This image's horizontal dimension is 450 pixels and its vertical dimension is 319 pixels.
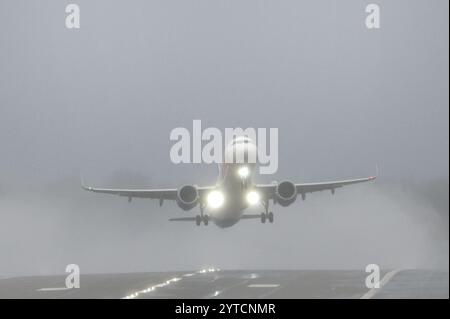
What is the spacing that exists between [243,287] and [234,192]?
11.0m

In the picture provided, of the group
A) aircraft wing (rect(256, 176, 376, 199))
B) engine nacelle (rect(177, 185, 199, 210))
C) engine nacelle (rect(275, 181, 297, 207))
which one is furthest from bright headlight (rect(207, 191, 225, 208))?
engine nacelle (rect(275, 181, 297, 207))

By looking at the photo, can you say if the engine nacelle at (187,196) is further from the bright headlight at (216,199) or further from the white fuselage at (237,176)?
the white fuselage at (237,176)

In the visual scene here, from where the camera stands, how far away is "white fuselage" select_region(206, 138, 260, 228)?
75.4m

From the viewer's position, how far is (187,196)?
81.1m

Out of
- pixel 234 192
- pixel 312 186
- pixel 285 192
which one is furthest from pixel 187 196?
pixel 312 186

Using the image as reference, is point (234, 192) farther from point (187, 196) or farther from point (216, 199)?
point (187, 196)

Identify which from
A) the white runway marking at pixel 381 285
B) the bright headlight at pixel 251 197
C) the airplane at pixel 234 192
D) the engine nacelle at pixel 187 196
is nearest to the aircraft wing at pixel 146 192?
the airplane at pixel 234 192

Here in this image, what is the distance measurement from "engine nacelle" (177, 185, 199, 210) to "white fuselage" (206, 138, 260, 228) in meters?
2.60

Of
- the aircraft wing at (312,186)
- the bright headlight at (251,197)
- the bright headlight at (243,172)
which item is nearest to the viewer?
the bright headlight at (243,172)

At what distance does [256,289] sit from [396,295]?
12343mm

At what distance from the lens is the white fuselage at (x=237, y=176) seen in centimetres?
7544
